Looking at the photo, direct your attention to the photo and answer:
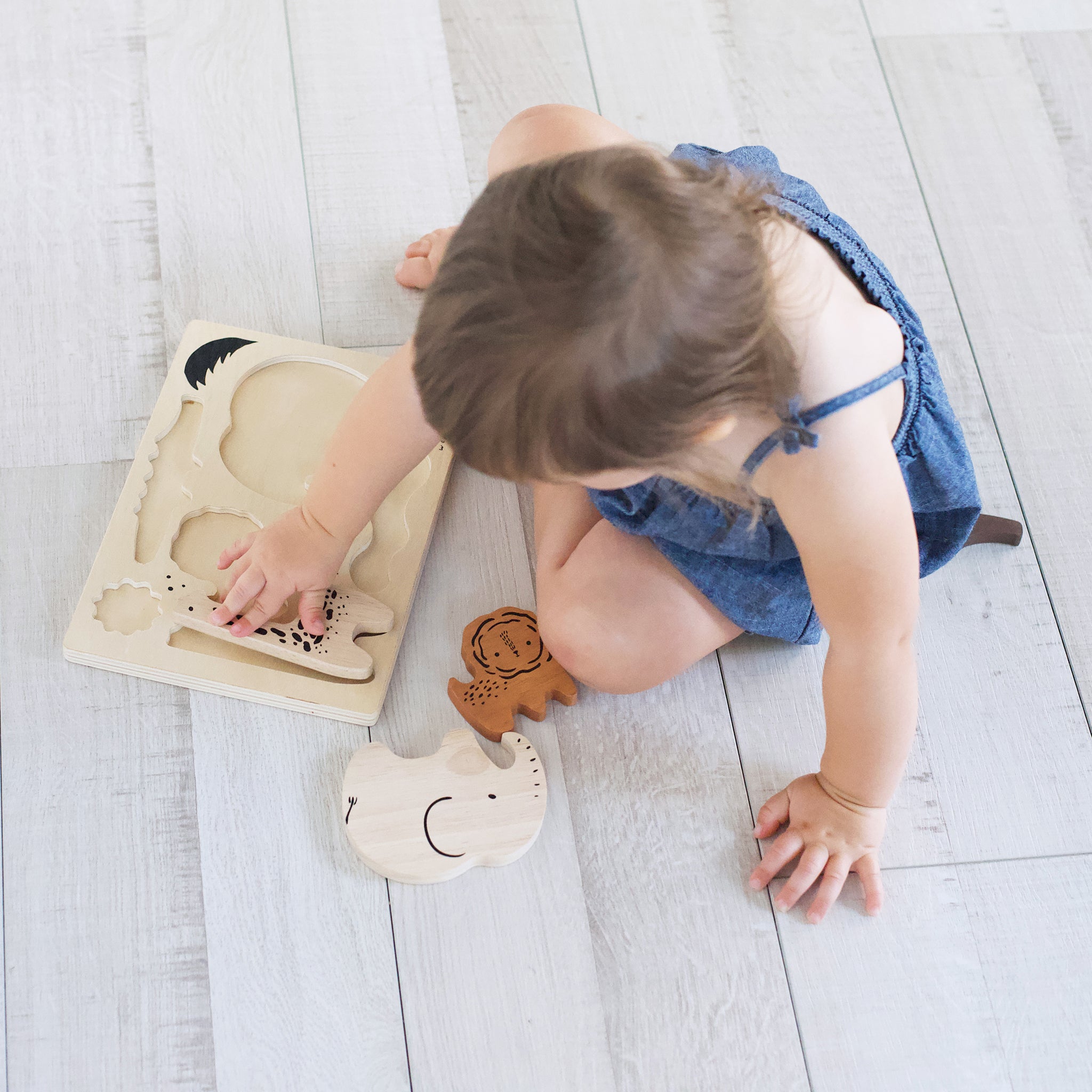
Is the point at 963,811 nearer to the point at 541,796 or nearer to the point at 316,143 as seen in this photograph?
the point at 541,796

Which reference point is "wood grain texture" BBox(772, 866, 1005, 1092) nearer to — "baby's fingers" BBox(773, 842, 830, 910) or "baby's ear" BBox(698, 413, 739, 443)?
"baby's fingers" BBox(773, 842, 830, 910)

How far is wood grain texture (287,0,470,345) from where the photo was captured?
94cm

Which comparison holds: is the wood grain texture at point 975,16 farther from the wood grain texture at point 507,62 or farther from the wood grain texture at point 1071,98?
the wood grain texture at point 507,62

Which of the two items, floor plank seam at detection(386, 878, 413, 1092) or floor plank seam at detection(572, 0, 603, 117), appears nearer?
floor plank seam at detection(386, 878, 413, 1092)

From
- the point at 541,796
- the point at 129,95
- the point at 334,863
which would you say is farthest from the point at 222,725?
the point at 129,95

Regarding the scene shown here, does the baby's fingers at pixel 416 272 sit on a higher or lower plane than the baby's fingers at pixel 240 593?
higher

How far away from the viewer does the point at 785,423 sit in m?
0.55

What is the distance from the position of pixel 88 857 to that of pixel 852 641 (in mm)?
516

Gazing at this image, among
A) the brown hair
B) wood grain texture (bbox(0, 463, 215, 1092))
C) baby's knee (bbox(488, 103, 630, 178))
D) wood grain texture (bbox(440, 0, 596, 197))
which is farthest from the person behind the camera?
wood grain texture (bbox(440, 0, 596, 197))

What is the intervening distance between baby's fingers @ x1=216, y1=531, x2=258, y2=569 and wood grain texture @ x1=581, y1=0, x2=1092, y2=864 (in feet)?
1.20

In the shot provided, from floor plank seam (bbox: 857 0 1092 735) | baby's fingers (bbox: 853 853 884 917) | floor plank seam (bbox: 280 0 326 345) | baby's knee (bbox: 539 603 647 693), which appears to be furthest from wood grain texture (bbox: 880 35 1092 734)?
floor plank seam (bbox: 280 0 326 345)

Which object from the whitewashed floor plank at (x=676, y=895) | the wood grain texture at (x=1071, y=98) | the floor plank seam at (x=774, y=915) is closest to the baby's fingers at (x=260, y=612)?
the whitewashed floor plank at (x=676, y=895)

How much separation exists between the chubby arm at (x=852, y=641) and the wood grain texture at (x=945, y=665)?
0.05 m

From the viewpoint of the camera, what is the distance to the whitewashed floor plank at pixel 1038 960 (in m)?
0.73
